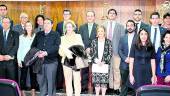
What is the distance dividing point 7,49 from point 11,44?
0.11 m

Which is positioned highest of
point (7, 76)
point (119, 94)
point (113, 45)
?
point (113, 45)

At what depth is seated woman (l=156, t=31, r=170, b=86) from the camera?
5.03 m

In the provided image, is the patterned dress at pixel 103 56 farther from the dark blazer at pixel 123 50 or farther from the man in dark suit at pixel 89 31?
the man in dark suit at pixel 89 31

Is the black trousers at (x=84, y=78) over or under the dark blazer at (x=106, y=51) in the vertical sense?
under

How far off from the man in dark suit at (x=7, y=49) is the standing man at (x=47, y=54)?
13.3 inches

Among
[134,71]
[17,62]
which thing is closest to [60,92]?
[17,62]

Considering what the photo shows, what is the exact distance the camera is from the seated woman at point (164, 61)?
16.5 feet

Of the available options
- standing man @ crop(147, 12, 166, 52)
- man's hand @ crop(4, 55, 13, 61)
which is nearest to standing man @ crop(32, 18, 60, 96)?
man's hand @ crop(4, 55, 13, 61)

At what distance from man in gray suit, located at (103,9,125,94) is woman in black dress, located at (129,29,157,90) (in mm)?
897

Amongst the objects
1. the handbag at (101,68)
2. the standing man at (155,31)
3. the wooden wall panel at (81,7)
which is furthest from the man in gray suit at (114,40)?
the wooden wall panel at (81,7)

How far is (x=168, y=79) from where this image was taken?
198 inches

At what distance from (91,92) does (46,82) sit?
928 millimetres

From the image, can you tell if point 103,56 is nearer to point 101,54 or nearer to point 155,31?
point 101,54

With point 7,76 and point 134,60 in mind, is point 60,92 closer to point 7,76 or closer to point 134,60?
point 7,76
